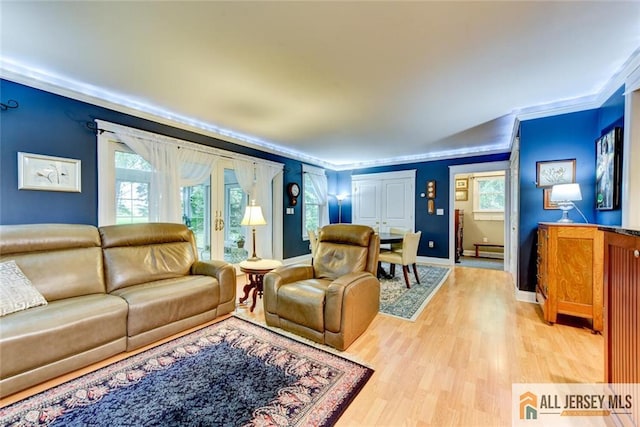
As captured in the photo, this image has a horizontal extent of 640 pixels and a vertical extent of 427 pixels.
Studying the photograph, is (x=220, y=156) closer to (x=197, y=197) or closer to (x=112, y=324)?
(x=197, y=197)

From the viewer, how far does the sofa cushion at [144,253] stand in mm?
2465

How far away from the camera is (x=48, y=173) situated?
8.23 feet

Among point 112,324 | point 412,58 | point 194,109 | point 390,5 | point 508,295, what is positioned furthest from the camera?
point 508,295

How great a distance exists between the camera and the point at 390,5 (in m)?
1.58

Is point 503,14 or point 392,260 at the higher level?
point 503,14

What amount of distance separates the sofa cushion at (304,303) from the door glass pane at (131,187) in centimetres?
217

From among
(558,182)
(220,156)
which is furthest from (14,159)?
(558,182)

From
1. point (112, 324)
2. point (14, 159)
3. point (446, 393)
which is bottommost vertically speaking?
point (446, 393)

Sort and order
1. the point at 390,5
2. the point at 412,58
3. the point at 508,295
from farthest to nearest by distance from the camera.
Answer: the point at 508,295
the point at 412,58
the point at 390,5

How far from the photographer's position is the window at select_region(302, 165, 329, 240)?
5930 millimetres

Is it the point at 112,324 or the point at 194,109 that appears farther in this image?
the point at 194,109

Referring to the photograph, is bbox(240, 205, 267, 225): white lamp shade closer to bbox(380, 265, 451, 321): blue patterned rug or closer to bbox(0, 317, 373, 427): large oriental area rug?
bbox(0, 317, 373, 427): large oriental area rug

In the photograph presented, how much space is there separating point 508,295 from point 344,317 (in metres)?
2.74

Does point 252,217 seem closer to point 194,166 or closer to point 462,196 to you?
point 194,166
